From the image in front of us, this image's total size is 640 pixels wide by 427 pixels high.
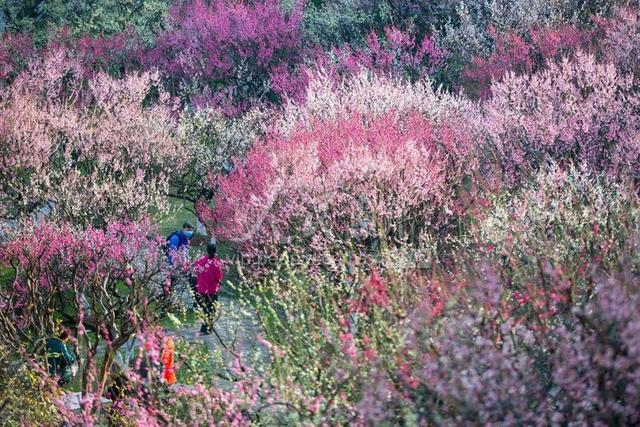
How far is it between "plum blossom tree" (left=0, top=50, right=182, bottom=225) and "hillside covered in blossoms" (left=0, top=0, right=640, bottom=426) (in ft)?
0.40

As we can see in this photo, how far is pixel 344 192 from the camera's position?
1029 inches

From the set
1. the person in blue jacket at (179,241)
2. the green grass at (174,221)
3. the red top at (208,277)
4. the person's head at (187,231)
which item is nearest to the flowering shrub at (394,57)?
the green grass at (174,221)

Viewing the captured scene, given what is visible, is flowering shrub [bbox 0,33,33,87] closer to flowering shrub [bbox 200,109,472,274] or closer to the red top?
flowering shrub [bbox 200,109,472,274]

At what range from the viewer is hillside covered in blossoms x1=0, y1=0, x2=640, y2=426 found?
9891 millimetres

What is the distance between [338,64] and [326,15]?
6.65m

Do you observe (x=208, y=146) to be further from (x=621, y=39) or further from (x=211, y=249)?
(x=211, y=249)

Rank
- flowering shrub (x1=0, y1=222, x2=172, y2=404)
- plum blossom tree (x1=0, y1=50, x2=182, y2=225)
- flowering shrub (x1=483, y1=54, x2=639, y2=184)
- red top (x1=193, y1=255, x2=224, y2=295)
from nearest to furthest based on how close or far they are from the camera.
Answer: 1. flowering shrub (x1=0, y1=222, x2=172, y2=404)
2. red top (x1=193, y1=255, x2=224, y2=295)
3. flowering shrub (x1=483, y1=54, x2=639, y2=184)
4. plum blossom tree (x1=0, y1=50, x2=182, y2=225)

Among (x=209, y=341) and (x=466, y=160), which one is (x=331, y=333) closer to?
(x=209, y=341)

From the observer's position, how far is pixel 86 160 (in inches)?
1448

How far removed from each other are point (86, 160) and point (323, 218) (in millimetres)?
13854

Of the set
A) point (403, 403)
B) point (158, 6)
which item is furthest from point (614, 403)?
point (158, 6)

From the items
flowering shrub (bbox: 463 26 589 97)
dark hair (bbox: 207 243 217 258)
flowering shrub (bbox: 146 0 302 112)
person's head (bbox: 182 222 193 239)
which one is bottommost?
flowering shrub (bbox: 146 0 302 112)

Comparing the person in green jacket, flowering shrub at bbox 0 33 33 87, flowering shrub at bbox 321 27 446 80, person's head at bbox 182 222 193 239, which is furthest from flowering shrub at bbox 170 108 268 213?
the person in green jacket

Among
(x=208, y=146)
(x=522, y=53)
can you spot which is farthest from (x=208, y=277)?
(x=522, y=53)
